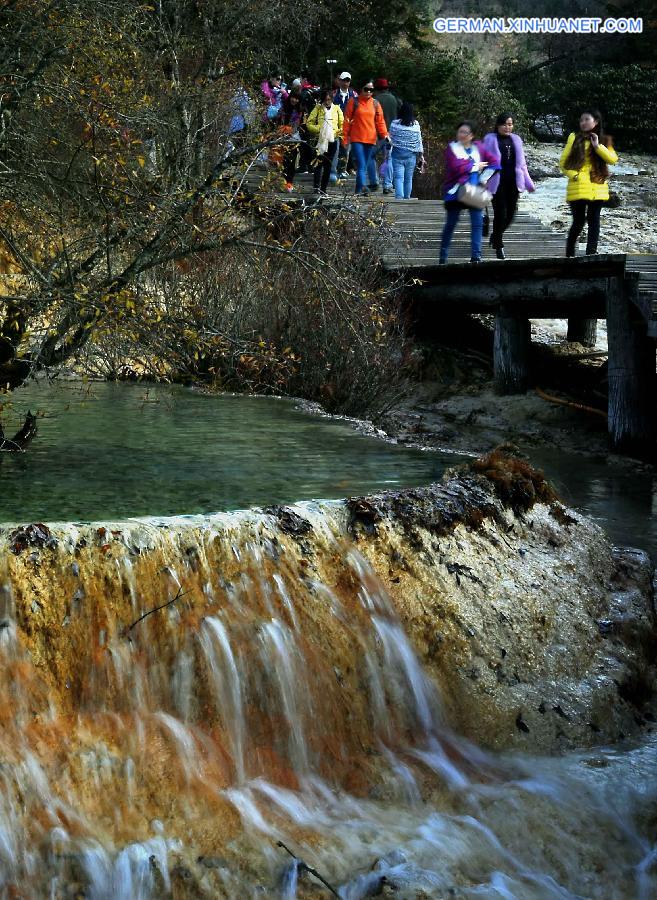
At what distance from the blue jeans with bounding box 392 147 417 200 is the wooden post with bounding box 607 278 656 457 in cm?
643

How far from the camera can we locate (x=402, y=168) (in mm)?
19609

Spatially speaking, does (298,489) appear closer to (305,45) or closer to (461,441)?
(461,441)

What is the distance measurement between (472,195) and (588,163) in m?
1.39

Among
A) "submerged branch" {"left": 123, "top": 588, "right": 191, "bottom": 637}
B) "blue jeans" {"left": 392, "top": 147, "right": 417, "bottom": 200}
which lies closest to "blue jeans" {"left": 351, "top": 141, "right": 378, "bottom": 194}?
"blue jeans" {"left": 392, "top": 147, "right": 417, "bottom": 200}

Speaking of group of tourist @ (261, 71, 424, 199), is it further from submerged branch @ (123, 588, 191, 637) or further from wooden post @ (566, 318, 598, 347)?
submerged branch @ (123, 588, 191, 637)

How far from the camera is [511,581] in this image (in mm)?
6875

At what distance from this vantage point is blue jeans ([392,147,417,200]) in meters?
19.5

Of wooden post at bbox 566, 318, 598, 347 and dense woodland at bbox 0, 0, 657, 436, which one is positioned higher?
dense woodland at bbox 0, 0, 657, 436

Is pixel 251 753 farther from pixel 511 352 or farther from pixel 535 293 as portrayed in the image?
pixel 511 352

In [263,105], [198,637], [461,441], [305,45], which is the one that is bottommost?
[461,441]

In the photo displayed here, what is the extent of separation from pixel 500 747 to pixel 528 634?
77cm

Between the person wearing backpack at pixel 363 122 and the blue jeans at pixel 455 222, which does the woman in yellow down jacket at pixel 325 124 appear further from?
the blue jeans at pixel 455 222

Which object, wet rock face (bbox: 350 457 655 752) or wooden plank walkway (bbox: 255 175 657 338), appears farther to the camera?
wooden plank walkway (bbox: 255 175 657 338)

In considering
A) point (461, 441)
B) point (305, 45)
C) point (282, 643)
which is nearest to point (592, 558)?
point (282, 643)
